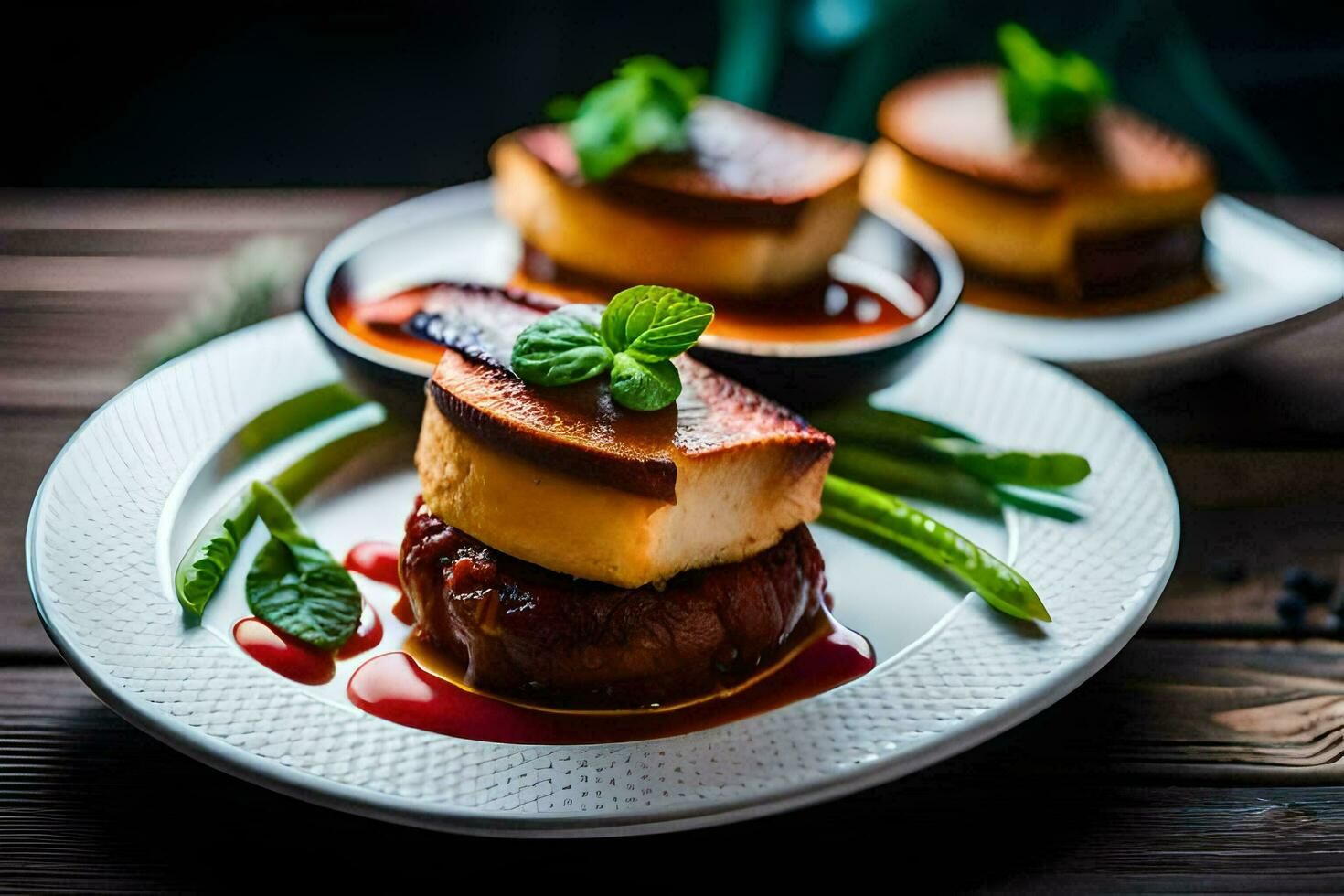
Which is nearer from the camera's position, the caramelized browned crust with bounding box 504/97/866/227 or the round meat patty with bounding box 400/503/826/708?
the round meat patty with bounding box 400/503/826/708

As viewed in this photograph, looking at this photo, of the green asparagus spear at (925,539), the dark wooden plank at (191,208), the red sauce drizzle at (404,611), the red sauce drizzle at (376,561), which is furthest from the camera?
the dark wooden plank at (191,208)

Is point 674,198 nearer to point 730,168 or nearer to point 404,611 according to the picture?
point 730,168

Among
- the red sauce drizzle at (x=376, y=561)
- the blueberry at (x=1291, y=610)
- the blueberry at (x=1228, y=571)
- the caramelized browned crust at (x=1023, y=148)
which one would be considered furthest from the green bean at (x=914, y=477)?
the caramelized browned crust at (x=1023, y=148)

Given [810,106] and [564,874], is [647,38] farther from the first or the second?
[564,874]

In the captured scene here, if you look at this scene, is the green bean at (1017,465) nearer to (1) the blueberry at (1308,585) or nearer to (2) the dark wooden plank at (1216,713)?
(2) the dark wooden plank at (1216,713)

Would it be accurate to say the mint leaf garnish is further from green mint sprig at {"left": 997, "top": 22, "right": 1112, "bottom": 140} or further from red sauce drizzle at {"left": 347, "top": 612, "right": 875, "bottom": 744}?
green mint sprig at {"left": 997, "top": 22, "right": 1112, "bottom": 140}

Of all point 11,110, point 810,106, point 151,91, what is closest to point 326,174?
point 151,91

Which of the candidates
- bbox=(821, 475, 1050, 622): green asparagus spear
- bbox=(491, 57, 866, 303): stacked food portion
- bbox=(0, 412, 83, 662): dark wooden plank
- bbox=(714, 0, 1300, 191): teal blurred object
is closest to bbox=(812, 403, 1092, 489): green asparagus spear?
bbox=(821, 475, 1050, 622): green asparagus spear
